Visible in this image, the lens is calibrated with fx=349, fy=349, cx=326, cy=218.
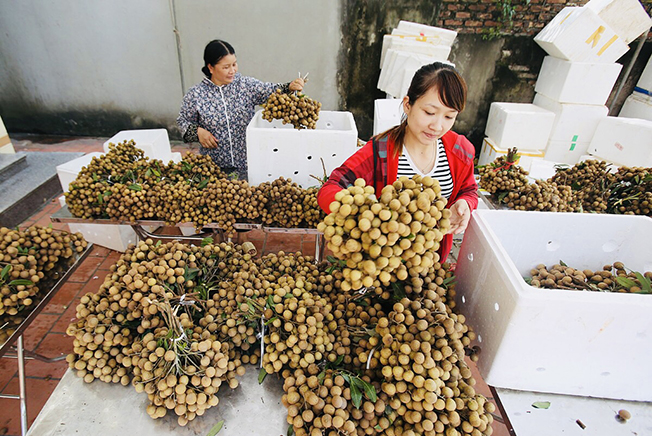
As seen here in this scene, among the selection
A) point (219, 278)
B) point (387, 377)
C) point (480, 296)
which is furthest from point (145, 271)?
point (480, 296)

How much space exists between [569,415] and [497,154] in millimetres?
4097

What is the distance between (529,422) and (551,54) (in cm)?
532

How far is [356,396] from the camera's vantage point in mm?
1088

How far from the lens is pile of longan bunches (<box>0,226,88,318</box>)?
156 cm

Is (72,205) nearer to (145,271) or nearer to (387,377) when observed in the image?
(145,271)

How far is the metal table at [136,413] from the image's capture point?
1172 mm

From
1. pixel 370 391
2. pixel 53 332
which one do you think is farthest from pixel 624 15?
pixel 53 332

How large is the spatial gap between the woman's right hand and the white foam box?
418 centimetres

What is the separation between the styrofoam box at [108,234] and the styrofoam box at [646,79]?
22.7 feet

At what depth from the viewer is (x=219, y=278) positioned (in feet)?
5.19

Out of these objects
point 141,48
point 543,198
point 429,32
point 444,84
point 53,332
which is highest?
point 429,32

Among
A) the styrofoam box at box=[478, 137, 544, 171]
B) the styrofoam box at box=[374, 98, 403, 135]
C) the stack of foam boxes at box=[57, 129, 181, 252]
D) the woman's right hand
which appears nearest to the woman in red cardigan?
the woman's right hand

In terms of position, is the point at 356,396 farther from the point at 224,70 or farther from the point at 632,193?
the point at 632,193

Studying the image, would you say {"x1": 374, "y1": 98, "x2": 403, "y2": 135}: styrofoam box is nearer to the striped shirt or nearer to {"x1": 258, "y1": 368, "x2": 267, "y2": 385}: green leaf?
the striped shirt
